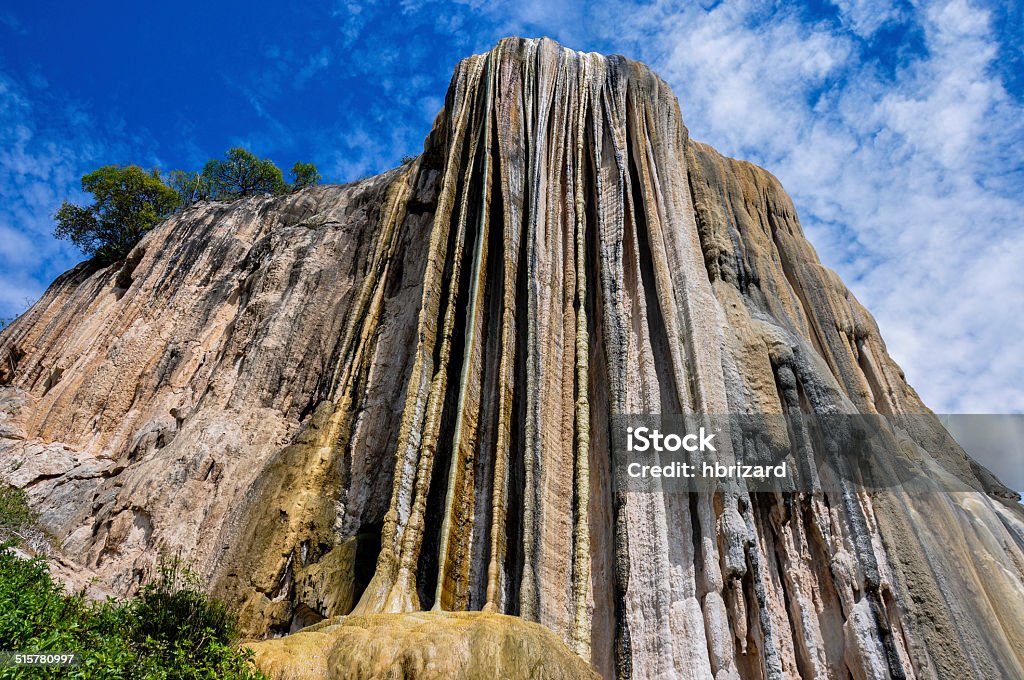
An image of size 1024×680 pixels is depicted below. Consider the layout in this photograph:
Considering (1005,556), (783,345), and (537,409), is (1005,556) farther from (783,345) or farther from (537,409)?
(537,409)

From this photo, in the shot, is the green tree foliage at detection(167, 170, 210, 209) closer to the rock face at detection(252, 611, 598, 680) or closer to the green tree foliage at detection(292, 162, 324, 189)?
the green tree foliage at detection(292, 162, 324, 189)

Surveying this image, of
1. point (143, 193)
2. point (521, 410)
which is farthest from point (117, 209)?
point (521, 410)

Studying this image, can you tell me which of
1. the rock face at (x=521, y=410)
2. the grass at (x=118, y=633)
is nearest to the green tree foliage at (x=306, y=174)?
the rock face at (x=521, y=410)

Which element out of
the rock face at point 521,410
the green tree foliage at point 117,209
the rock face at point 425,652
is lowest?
the rock face at point 425,652

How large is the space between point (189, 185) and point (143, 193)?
1.43 metres

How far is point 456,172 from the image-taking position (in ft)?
42.9

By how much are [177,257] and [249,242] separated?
1720mm

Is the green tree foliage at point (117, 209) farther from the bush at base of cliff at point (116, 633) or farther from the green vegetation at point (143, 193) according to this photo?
the bush at base of cliff at point (116, 633)

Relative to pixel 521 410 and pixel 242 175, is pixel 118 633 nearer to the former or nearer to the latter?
pixel 521 410

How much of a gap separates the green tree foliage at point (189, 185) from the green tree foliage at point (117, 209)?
0.47 m

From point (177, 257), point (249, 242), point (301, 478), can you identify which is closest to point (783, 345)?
point (301, 478)

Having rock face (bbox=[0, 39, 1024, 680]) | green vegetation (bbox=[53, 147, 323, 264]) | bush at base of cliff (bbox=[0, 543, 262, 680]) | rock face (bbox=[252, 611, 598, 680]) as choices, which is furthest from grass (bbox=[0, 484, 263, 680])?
green vegetation (bbox=[53, 147, 323, 264])

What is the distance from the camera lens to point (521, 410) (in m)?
9.90

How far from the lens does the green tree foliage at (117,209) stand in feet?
69.3
